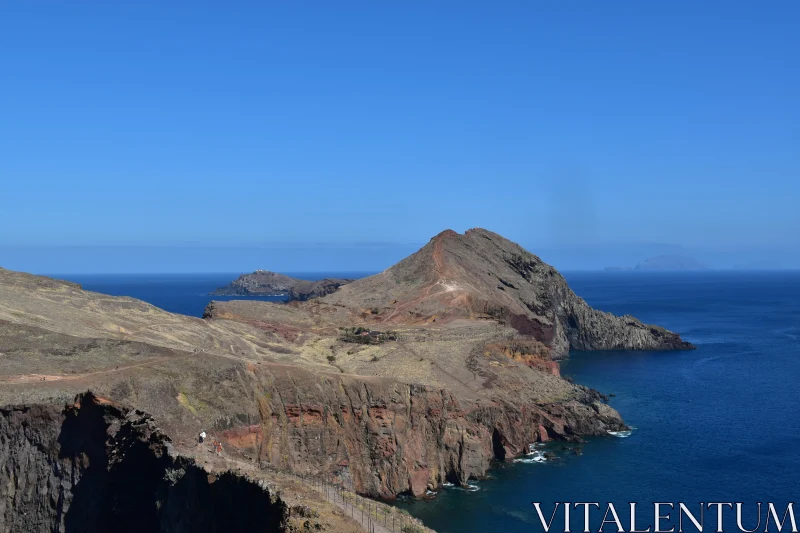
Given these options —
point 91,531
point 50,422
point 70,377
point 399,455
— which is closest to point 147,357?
point 70,377

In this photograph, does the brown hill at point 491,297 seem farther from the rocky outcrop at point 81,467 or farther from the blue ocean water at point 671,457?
the rocky outcrop at point 81,467

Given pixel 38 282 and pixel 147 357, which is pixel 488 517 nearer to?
pixel 147 357

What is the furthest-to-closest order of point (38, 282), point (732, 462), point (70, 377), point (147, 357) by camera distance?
1. point (38, 282)
2. point (732, 462)
3. point (147, 357)
4. point (70, 377)

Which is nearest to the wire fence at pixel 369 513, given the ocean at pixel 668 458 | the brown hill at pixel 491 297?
the ocean at pixel 668 458

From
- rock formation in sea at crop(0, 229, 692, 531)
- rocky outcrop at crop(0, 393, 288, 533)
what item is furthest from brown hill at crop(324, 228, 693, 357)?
rocky outcrop at crop(0, 393, 288, 533)

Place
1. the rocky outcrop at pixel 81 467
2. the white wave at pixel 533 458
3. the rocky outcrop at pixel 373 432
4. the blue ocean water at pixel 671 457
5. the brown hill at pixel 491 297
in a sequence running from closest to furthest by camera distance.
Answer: the rocky outcrop at pixel 81 467
the blue ocean water at pixel 671 457
the rocky outcrop at pixel 373 432
the white wave at pixel 533 458
the brown hill at pixel 491 297

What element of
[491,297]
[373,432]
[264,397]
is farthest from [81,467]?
[491,297]
